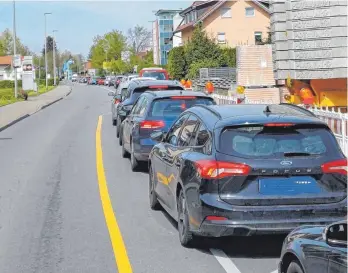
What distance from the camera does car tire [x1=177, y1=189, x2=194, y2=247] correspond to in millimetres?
7127

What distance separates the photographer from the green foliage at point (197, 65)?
54062 millimetres

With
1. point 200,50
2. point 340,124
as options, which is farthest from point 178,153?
point 200,50

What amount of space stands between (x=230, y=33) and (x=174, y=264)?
2891 inches

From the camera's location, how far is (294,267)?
4.66 metres

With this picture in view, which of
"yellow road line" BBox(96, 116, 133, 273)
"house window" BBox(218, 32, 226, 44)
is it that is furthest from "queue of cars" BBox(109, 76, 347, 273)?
"house window" BBox(218, 32, 226, 44)

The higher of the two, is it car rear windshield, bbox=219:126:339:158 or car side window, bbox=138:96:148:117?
car side window, bbox=138:96:148:117

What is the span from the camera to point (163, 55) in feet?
381

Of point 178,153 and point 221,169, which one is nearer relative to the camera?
point 221,169

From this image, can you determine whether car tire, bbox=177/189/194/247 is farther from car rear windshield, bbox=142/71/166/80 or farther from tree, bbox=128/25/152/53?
tree, bbox=128/25/152/53

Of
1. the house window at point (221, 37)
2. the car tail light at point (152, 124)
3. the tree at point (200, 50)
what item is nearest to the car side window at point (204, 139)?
the car tail light at point (152, 124)

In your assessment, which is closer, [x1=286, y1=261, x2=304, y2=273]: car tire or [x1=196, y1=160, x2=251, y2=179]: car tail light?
[x1=286, y1=261, x2=304, y2=273]: car tire

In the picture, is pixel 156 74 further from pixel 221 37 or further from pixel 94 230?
pixel 94 230

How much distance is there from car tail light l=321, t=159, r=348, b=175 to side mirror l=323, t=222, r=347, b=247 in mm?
2588

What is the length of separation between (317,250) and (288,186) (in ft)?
7.94
